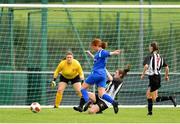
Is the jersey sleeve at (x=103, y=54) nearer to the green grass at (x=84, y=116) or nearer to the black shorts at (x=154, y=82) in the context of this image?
the green grass at (x=84, y=116)

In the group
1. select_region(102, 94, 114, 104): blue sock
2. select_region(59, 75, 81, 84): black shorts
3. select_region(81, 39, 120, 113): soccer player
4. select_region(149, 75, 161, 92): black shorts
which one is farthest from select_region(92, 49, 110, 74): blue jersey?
select_region(59, 75, 81, 84): black shorts

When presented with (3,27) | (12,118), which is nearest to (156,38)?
(3,27)

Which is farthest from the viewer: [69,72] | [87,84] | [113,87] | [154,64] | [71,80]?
[71,80]

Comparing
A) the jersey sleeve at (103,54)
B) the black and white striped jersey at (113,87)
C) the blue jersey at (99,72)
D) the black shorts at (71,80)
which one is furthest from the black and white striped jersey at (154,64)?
the black shorts at (71,80)

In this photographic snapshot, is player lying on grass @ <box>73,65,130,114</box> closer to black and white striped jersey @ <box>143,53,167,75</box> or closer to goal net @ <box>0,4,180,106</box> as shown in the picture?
black and white striped jersey @ <box>143,53,167,75</box>

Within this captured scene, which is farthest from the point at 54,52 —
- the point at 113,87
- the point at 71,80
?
the point at 113,87

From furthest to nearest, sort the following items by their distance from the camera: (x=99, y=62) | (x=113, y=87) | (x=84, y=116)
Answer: (x=113, y=87), (x=99, y=62), (x=84, y=116)

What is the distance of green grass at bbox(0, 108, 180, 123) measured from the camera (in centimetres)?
1723

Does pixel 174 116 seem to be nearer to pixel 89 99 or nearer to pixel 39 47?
pixel 89 99

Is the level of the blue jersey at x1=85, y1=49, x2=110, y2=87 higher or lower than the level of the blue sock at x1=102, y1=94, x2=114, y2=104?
higher

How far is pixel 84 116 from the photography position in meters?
18.6

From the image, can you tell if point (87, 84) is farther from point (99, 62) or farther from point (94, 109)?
point (99, 62)

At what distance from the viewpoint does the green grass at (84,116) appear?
17234mm

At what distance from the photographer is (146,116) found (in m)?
19.1
